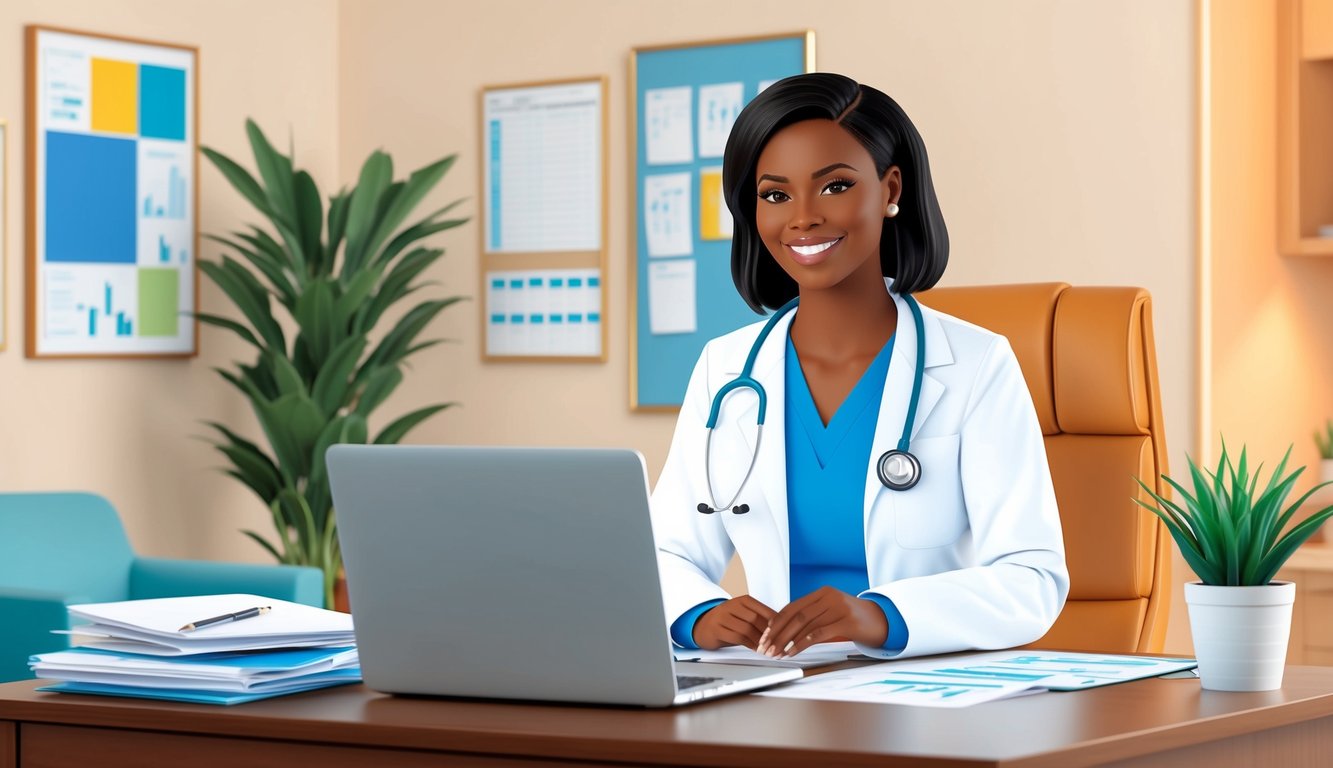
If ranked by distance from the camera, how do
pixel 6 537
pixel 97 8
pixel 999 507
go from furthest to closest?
pixel 97 8 → pixel 6 537 → pixel 999 507

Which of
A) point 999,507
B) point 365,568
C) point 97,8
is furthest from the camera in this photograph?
point 97,8

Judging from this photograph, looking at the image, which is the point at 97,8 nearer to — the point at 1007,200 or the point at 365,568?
the point at 1007,200

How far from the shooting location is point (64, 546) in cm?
363

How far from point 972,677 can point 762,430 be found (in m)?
0.53

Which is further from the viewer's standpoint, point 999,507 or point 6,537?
point 6,537

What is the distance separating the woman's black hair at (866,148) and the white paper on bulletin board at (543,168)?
7.97 ft

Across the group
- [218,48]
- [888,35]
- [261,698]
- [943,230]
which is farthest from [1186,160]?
[261,698]

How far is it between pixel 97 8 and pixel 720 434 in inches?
110

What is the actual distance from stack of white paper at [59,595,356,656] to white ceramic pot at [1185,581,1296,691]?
0.73 m

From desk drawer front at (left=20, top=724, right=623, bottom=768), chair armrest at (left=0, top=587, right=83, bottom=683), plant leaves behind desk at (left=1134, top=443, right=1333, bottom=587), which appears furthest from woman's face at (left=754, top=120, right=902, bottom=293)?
chair armrest at (left=0, top=587, right=83, bottom=683)

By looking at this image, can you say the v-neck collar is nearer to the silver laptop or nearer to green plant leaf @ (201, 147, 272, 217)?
the silver laptop

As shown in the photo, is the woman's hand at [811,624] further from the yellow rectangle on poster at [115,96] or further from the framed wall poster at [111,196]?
the yellow rectangle on poster at [115,96]

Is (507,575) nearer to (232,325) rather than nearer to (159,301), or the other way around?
(232,325)

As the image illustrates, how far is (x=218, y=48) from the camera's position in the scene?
447 cm
